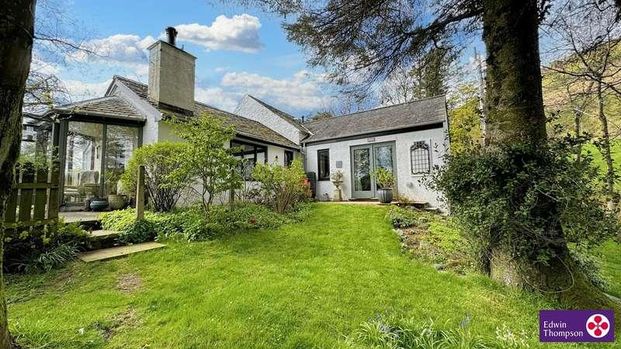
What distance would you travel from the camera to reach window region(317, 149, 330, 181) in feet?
46.4

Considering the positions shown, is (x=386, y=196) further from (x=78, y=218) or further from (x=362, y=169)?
(x=78, y=218)

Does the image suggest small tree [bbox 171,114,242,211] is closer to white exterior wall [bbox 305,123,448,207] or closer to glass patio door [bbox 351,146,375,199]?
white exterior wall [bbox 305,123,448,207]

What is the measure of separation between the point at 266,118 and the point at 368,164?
22.2ft

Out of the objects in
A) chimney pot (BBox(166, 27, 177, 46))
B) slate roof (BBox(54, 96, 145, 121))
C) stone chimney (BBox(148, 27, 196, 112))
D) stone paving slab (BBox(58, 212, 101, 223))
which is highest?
chimney pot (BBox(166, 27, 177, 46))

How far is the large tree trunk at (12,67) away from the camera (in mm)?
1533

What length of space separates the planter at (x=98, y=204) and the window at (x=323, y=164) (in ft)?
28.7

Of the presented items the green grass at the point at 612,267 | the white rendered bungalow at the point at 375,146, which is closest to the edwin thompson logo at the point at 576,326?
the green grass at the point at 612,267

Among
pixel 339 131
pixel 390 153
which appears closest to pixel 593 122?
pixel 390 153

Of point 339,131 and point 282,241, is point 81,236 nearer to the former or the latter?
point 282,241

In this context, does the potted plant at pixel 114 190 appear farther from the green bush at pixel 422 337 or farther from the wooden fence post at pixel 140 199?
the green bush at pixel 422 337

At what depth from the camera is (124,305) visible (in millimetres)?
3166

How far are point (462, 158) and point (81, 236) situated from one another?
251 inches

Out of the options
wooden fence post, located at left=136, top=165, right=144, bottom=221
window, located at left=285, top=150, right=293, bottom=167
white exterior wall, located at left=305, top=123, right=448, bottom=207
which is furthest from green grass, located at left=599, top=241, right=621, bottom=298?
window, located at left=285, top=150, right=293, bottom=167

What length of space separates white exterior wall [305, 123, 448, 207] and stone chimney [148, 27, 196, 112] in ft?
21.4
